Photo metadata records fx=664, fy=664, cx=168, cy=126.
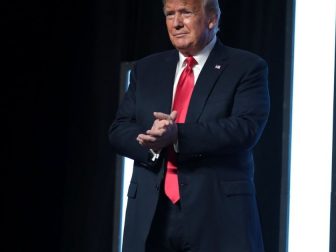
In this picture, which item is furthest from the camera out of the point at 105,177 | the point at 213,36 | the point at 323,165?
the point at 105,177

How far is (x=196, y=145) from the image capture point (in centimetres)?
202

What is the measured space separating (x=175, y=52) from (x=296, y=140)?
0.69m

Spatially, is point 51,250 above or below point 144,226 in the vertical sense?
below

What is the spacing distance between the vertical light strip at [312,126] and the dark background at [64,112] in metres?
0.89

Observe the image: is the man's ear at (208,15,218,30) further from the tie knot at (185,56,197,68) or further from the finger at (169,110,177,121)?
the finger at (169,110,177,121)

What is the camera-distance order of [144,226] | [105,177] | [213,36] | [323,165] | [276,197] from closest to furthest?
[144,226] → [213,36] → [323,165] → [276,197] → [105,177]

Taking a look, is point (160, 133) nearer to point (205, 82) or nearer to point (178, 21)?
point (205, 82)

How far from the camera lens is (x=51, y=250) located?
142 inches

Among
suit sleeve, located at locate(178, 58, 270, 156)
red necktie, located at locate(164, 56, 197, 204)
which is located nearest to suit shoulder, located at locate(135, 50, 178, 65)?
red necktie, located at locate(164, 56, 197, 204)

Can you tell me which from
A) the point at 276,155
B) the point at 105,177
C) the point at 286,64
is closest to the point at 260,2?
the point at 286,64

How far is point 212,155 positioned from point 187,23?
17.8 inches

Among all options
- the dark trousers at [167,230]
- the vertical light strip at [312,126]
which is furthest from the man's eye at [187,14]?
the vertical light strip at [312,126]

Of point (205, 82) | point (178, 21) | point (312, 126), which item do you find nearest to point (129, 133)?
point (205, 82)

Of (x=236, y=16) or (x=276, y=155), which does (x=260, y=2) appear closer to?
(x=236, y=16)
